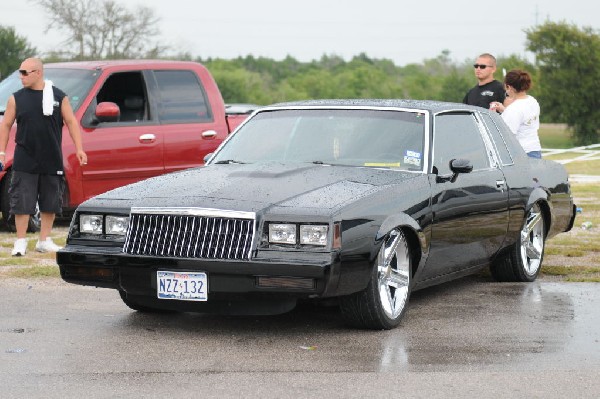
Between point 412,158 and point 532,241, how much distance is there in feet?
6.98

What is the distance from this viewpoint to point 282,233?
7.14 meters

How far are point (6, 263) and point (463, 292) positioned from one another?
405 centimetres

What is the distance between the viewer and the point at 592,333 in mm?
7625

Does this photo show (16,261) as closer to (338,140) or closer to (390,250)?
(338,140)

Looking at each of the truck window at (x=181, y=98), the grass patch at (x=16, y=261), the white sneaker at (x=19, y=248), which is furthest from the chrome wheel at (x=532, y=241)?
the truck window at (x=181, y=98)

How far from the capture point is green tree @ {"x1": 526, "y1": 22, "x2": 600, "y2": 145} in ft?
242

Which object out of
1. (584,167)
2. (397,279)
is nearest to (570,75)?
(584,167)

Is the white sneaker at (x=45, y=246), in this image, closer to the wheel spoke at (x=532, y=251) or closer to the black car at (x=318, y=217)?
the black car at (x=318, y=217)

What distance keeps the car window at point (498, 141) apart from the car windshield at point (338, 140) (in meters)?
1.15

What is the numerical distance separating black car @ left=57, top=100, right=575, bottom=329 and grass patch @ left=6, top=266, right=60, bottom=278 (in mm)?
2010

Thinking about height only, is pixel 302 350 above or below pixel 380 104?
below

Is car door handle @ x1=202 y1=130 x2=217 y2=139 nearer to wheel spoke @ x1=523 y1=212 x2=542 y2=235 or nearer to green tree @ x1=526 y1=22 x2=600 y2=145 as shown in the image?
wheel spoke @ x1=523 y1=212 x2=542 y2=235

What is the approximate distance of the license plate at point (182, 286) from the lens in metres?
7.12

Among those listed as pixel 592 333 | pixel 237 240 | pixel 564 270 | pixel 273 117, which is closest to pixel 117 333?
pixel 237 240
